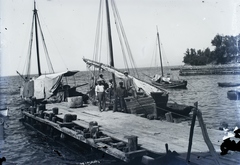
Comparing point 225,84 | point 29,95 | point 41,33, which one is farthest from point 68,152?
point 225,84

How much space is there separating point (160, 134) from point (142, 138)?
2.80 ft

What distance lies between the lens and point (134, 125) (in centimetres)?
1194

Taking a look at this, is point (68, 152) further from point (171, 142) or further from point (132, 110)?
point (171, 142)

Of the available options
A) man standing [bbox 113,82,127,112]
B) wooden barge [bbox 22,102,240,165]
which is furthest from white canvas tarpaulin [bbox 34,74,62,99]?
man standing [bbox 113,82,127,112]

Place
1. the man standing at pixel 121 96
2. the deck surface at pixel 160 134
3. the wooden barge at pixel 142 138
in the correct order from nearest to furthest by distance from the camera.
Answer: the wooden barge at pixel 142 138 < the deck surface at pixel 160 134 < the man standing at pixel 121 96

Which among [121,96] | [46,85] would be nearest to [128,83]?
[121,96]

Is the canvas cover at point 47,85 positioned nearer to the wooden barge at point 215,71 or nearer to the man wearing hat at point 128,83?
the man wearing hat at point 128,83

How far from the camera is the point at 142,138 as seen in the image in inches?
383

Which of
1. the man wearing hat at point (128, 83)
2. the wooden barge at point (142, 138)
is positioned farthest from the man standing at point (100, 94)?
the man wearing hat at point (128, 83)

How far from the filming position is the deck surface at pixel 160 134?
24.8 ft

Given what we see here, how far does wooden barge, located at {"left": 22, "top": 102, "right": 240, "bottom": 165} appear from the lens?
294 inches

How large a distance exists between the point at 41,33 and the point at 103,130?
2110 centimetres

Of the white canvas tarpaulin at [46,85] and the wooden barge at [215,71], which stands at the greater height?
the wooden barge at [215,71]

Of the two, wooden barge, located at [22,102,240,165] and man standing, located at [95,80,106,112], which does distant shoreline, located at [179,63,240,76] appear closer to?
man standing, located at [95,80,106,112]
